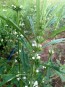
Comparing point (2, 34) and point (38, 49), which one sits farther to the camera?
point (2, 34)

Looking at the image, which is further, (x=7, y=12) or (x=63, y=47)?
(x=63, y=47)

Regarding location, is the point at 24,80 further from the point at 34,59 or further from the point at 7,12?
the point at 7,12

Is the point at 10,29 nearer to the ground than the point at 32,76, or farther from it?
farther from it

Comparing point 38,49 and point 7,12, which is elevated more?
point 7,12

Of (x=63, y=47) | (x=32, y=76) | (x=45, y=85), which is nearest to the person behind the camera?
(x=32, y=76)

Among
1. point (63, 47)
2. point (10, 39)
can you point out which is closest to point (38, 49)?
point (10, 39)

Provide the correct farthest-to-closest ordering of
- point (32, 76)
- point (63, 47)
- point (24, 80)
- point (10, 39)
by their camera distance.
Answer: point (63, 47), point (10, 39), point (24, 80), point (32, 76)

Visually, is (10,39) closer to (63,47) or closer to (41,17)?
(63,47)

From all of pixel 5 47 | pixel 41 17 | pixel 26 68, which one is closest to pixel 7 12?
pixel 5 47

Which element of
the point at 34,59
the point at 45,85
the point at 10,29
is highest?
the point at 10,29
